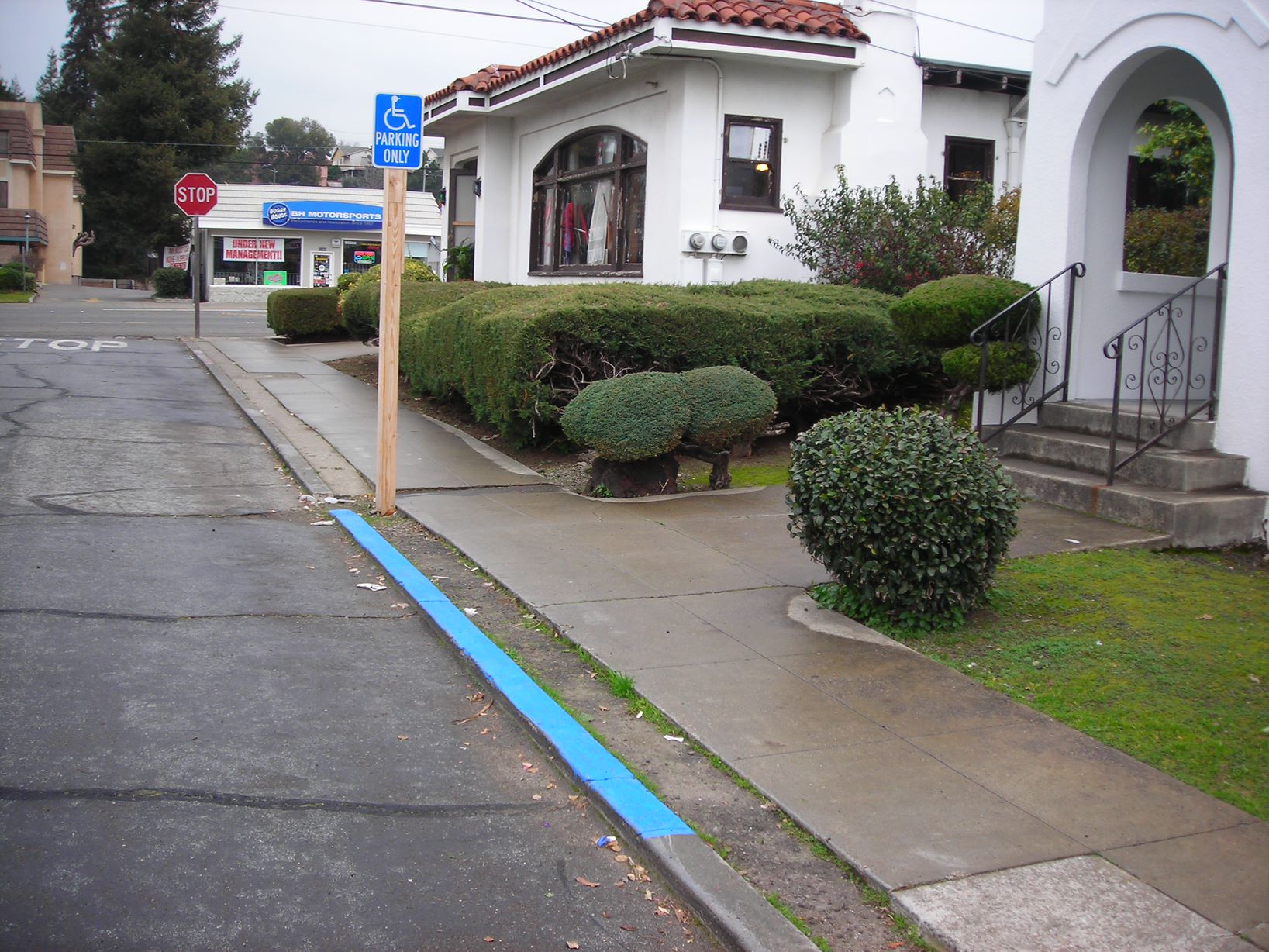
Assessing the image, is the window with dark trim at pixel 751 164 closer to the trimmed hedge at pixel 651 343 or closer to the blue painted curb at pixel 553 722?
the trimmed hedge at pixel 651 343

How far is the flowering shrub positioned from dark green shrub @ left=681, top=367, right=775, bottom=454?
15.3ft

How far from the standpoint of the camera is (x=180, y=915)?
3586mm

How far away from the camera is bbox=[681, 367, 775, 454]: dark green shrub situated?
9.86 meters

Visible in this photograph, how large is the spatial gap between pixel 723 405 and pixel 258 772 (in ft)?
19.6

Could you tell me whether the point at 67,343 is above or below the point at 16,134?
below

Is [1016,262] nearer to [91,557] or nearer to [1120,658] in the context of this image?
[1120,658]

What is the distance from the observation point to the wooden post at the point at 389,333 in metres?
9.06

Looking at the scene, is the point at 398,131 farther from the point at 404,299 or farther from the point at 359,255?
the point at 359,255

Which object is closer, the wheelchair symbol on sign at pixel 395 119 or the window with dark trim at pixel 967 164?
the wheelchair symbol on sign at pixel 395 119

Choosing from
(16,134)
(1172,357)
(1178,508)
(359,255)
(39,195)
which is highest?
(16,134)

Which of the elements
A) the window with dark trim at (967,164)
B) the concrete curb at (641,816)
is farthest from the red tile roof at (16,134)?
the concrete curb at (641,816)

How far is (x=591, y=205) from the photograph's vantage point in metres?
17.8

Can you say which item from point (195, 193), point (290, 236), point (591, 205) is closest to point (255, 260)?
point (290, 236)

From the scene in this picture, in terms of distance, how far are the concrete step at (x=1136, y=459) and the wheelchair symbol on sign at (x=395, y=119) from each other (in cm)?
547
